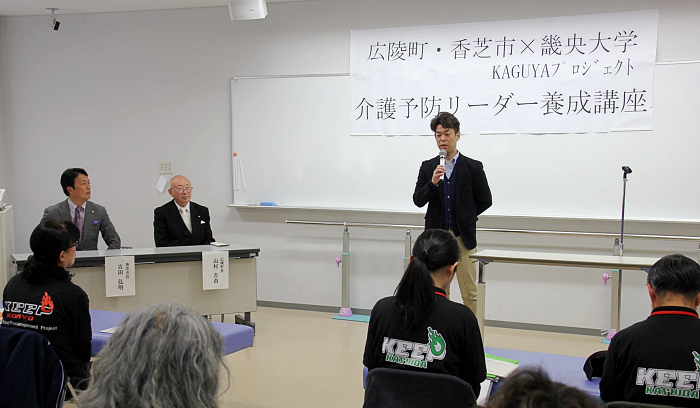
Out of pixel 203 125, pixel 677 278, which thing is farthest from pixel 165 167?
pixel 677 278

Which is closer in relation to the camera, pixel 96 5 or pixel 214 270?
pixel 214 270

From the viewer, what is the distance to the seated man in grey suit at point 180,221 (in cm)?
450

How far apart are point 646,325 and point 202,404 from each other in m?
1.26

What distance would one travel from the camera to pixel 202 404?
1018 millimetres

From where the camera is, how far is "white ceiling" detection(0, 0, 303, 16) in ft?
17.4

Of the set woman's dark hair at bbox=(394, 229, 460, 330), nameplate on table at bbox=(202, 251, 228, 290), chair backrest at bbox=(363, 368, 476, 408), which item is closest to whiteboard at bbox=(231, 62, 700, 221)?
nameplate on table at bbox=(202, 251, 228, 290)

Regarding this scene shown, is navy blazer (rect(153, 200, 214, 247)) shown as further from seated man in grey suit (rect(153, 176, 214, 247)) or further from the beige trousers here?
the beige trousers

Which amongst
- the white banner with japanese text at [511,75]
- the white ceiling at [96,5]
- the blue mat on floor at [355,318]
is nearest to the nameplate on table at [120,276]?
the blue mat on floor at [355,318]

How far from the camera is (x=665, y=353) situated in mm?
1591

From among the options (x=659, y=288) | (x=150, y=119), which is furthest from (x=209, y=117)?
(x=659, y=288)

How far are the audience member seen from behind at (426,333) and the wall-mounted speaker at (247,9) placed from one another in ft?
11.8

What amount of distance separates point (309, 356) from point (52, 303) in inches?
84.7

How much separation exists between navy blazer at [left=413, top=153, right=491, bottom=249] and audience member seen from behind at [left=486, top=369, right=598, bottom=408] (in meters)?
2.97

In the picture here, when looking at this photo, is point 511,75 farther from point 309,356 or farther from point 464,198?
point 309,356
